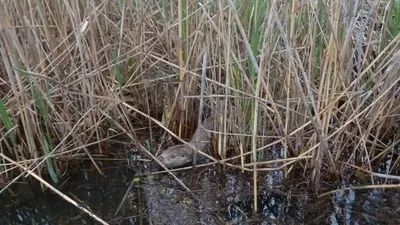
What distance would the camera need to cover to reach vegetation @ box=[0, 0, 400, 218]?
127 cm

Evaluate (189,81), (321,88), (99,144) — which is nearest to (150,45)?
(189,81)

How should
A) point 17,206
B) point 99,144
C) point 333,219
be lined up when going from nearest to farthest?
1. point 333,219
2. point 17,206
3. point 99,144

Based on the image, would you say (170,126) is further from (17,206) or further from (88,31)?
(17,206)

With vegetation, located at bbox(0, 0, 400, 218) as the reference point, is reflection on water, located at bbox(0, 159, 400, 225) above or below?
below

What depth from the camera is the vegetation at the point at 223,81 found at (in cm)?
127

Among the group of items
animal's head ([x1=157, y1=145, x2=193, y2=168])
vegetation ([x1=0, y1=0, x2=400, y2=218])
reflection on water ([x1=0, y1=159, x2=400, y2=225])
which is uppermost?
vegetation ([x1=0, y1=0, x2=400, y2=218])

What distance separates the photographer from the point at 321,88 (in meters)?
1.27

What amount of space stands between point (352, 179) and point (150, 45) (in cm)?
81

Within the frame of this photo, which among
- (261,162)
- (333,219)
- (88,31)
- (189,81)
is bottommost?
(333,219)

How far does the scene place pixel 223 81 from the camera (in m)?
1.50

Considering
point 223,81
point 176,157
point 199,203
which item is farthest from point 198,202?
point 223,81

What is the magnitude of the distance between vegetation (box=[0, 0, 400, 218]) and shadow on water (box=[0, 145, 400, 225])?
0.06 metres

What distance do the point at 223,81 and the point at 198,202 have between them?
399 mm

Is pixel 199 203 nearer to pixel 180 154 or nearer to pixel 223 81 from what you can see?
pixel 180 154
